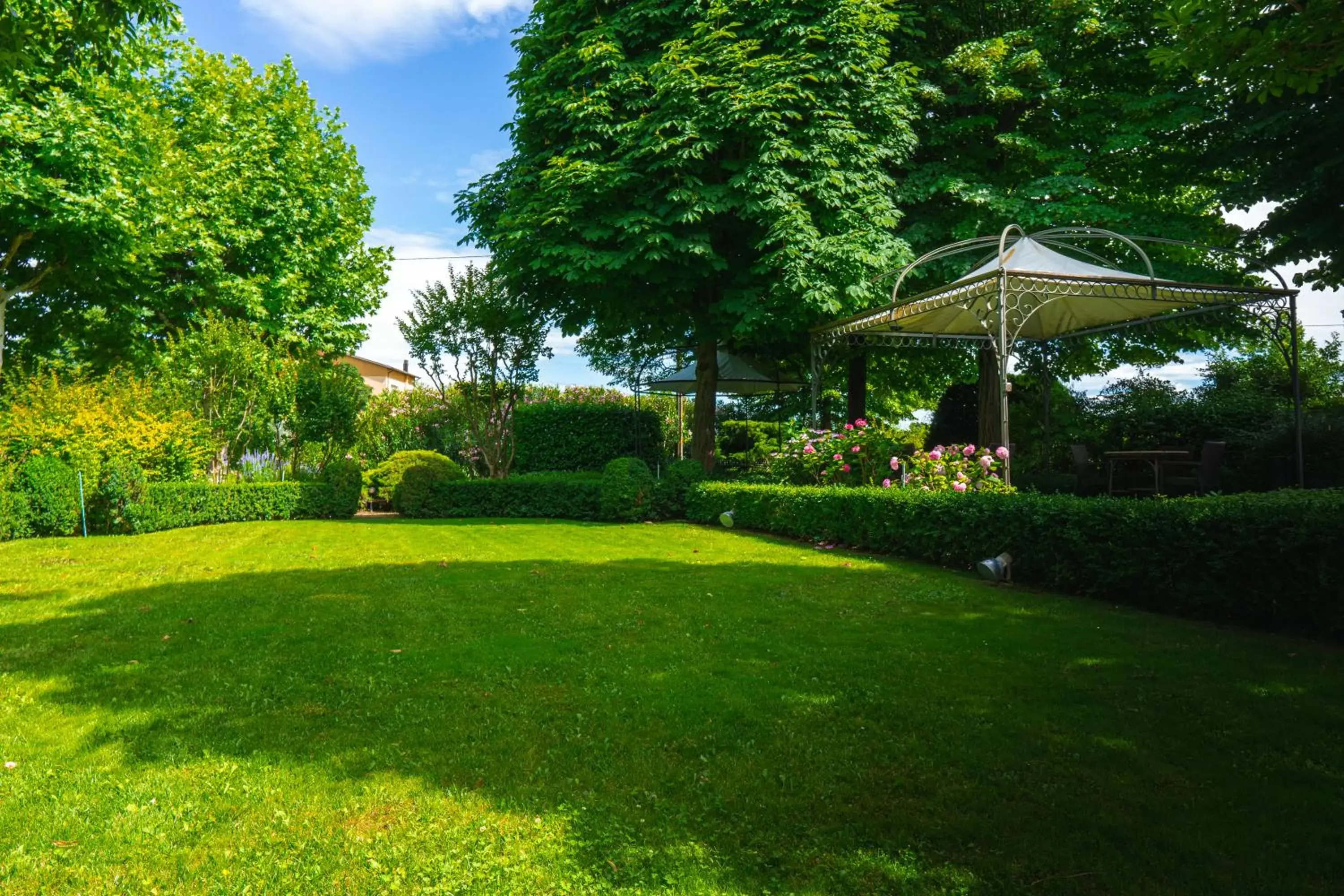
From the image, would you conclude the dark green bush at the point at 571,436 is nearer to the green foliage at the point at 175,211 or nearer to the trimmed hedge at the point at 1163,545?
the green foliage at the point at 175,211

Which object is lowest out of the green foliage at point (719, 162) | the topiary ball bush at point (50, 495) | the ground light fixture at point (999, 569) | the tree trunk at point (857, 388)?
the ground light fixture at point (999, 569)

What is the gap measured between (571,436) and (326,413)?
6127 mm

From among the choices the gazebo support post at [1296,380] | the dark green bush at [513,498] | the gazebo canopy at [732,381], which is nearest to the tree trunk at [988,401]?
the gazebo canopy at [732,381]

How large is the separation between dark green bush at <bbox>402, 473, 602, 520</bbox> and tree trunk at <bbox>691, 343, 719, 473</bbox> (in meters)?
2.30

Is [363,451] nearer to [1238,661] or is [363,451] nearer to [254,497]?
[254,497]

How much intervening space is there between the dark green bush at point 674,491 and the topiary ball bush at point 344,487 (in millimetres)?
7215

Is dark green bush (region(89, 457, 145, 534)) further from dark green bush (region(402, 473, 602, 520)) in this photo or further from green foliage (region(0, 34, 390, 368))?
dark green bush (region(402, 473, 602, 520))

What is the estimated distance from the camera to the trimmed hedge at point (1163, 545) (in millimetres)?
5324

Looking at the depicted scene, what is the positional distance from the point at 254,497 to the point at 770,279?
11376 mm

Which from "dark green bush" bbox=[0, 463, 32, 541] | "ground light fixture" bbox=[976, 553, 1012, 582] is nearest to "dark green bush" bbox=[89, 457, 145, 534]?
"dark green bush" bbox=[0, 463, 32, 541]

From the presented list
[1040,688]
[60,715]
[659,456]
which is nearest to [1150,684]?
[1040,688]

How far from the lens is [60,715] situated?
413 centimetres

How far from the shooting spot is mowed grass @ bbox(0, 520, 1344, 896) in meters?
2.61

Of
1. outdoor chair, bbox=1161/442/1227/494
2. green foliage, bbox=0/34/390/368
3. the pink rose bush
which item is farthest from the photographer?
green foliage, bbox=0/34/390/368
